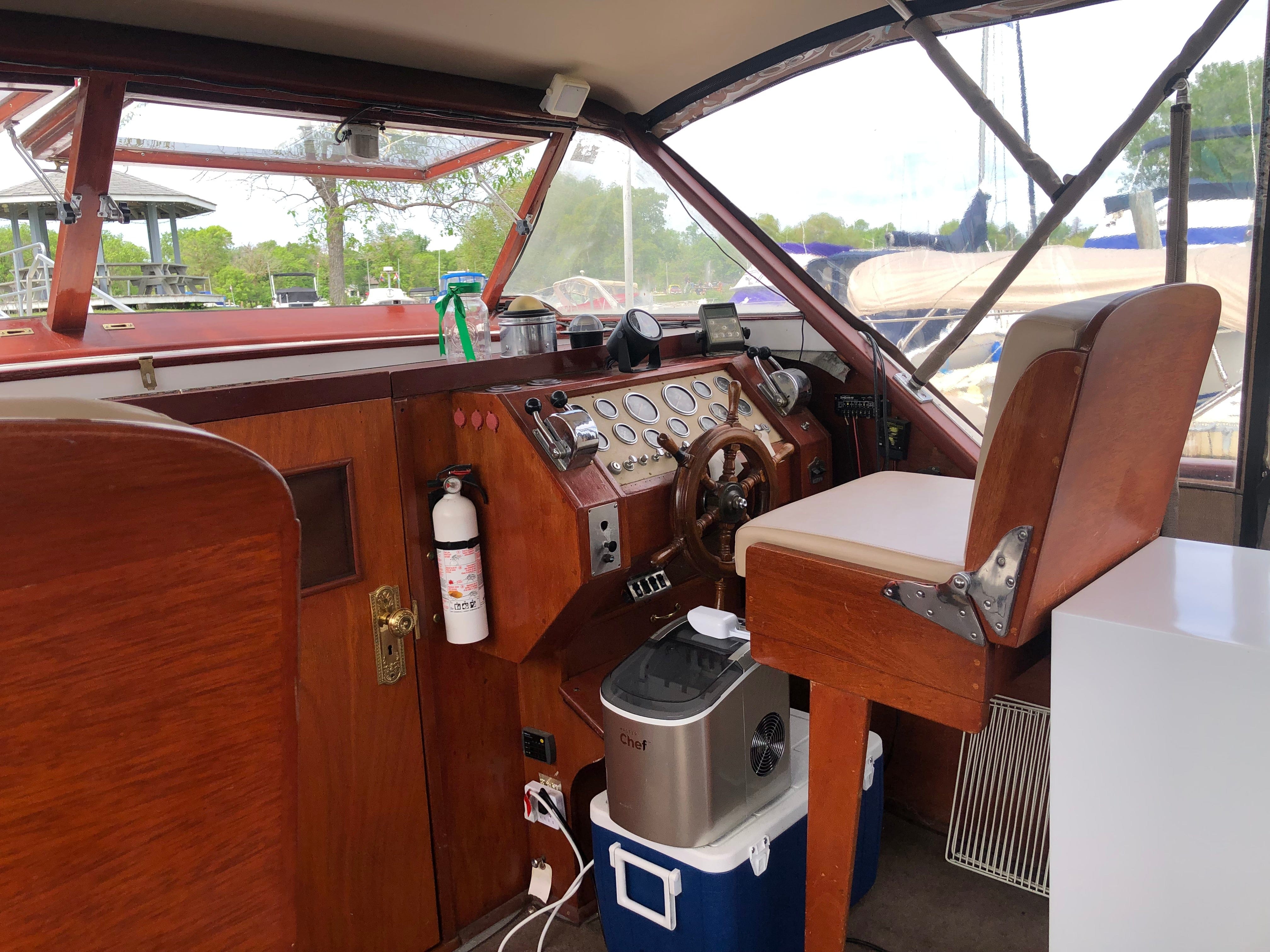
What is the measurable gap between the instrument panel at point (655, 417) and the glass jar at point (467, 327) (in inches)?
15.5

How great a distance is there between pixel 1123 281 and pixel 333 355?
2.24 metres

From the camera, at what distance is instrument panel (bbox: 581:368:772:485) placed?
2035mm

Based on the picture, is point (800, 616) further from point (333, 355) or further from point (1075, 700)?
point (333, 355)

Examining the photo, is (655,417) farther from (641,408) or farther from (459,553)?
(459,553)

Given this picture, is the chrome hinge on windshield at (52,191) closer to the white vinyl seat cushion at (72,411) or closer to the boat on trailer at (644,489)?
the boat on trailer at (644,489)

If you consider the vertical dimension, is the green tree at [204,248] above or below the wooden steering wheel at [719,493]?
above

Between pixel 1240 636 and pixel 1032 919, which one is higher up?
pixel 1240 636

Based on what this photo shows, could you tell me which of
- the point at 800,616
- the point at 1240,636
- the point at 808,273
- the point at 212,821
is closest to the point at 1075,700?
the point at 1240,636

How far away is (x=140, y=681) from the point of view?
539 mm

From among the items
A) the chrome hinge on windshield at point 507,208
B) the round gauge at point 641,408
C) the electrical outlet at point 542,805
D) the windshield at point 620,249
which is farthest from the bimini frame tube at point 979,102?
the electrical outlet at point 542,805

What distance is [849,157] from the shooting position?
2443mm

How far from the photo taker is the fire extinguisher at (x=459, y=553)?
1897 millimetres

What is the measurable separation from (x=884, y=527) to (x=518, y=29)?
1541 mm

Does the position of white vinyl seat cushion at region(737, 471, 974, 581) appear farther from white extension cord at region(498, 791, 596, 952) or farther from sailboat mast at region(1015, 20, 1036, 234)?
white extension cord at region(498, 791, 596, 952)
